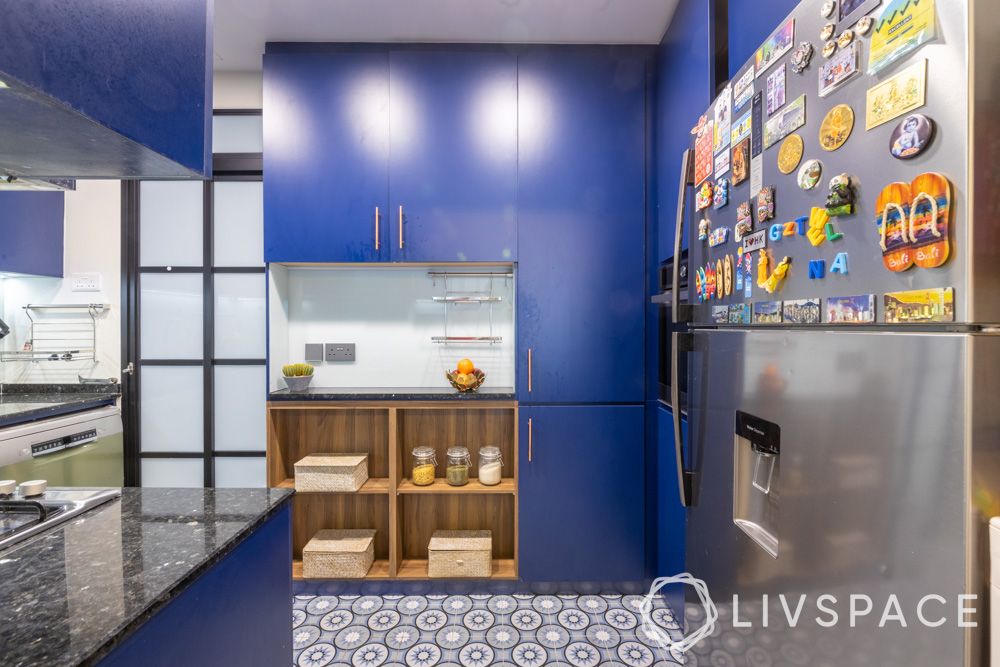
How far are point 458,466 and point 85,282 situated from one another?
2.40 meters

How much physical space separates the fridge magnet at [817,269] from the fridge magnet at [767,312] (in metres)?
0.10

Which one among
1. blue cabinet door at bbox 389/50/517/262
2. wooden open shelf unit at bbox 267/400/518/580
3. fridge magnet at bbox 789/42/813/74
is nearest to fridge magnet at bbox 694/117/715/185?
fridge magnet at bbox 789/42/813/74

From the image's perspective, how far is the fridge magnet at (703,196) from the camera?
1225mm

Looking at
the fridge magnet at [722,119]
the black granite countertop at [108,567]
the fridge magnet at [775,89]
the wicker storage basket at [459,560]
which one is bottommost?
the wicker storage basket at [459,560]

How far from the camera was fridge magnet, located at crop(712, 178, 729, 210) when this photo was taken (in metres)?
1.12

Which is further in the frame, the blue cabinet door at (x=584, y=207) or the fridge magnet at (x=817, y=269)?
the blue cabinet door at (x=584, y=207)

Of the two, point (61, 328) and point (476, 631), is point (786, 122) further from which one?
point (61, 328)

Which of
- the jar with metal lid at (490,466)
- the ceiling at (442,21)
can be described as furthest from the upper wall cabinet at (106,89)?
the jar with metal lid at (490,466)

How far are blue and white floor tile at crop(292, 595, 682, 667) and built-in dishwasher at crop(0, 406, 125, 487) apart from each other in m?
1.21

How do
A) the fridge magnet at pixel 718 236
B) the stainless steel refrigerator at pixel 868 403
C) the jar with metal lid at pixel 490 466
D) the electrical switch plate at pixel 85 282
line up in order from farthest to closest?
the electrical switch plate at pixel 85 282 → the jar with metal lid at pixel 490 466 → the fridge magnet at pixel 718 236 → the stainless steel refrigerator at pixel 868 403

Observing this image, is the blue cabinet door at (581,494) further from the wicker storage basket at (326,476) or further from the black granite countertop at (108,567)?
the black granite countertop at (108,567)

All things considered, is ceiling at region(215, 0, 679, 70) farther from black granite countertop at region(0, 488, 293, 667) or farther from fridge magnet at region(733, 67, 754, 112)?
black granite countertop at region(0, 488, 293, 667)

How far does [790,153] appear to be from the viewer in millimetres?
851

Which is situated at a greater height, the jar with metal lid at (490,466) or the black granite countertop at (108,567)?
the black granite countertop at (108,567)
